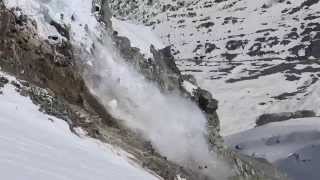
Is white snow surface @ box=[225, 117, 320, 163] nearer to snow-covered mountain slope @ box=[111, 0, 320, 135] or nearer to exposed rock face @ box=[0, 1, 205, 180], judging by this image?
snow-covered mountain slope @ box=[111, 0, 320, 135]

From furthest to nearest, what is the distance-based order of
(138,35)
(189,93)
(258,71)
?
(258,71) < (189,93) < (138,35)

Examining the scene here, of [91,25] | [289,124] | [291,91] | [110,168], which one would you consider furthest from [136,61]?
[291,91]

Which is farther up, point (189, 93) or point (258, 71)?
point (189, 93)

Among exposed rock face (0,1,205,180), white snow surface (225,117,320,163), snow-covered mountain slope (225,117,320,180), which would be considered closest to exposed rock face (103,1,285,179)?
exposed rock face (0,1,205,180)

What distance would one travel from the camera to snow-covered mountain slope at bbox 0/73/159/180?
771 centimetres

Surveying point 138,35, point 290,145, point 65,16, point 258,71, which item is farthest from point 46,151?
point 258,71

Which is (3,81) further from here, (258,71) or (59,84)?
(258,71)

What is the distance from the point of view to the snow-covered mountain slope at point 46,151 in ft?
25.3

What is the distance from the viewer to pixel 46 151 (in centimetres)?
883

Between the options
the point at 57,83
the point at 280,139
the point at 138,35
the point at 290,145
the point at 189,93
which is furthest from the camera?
the point at 280,139

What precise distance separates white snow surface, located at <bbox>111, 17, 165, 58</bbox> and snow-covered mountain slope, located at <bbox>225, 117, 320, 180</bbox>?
776 inches

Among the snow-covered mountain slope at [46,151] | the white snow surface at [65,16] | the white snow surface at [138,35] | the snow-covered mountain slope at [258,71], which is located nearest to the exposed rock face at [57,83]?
the white snow surface at [65,16]

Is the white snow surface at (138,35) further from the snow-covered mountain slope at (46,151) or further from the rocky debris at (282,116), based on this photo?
the rocky debris at (282,116)

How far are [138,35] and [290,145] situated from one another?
36.7 m
